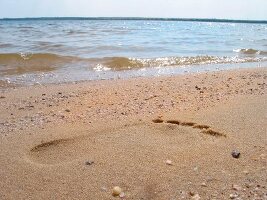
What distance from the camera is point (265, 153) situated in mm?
3229

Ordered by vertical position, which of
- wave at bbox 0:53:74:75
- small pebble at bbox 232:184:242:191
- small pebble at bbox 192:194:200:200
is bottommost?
wave at bbox 0:53:74:75

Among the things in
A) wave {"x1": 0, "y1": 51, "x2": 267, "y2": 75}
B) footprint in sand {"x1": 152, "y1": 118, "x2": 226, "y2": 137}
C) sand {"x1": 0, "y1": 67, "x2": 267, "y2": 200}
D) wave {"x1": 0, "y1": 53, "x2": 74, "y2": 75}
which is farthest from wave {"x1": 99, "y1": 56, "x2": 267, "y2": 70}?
footprint in sand {"x1": 152, "y1": 118, "x2": 226, "y2": 137}

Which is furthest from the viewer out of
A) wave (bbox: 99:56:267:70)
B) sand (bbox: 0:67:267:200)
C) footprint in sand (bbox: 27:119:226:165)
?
wave (bbox: 99:56:267:70)

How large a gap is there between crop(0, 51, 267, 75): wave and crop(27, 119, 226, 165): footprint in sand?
624 cm

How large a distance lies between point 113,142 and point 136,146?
0.28 m

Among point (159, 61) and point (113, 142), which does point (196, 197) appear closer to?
point (113, 142)

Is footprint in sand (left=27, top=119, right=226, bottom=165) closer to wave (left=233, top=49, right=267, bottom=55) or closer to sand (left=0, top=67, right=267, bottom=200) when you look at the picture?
sand (left=0, top=67, right=267, bottom=200)

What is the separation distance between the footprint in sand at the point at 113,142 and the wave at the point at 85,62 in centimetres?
624

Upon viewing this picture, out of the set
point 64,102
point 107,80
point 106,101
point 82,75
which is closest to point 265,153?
point 106,101

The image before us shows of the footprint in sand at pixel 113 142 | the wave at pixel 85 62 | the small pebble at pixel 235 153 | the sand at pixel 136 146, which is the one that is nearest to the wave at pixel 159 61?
the wave at pixel 85 62

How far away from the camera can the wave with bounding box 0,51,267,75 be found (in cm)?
1005

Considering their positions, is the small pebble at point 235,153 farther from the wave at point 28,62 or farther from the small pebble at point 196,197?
the wave at point 28,62

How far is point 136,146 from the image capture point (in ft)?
11.3

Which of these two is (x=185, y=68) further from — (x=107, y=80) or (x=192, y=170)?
(x=192, y=170)
